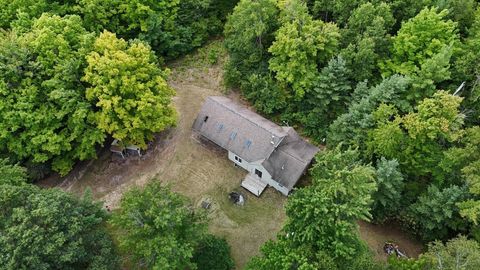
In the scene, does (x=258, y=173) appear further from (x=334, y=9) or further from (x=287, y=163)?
(x=334, y=9)

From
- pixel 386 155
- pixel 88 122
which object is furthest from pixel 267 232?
pixel 88 122

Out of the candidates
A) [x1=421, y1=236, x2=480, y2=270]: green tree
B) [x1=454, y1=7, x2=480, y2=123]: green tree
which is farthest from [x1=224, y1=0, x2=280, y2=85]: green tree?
[x1=421, y1=236, x2=480, y2=270]: green tree

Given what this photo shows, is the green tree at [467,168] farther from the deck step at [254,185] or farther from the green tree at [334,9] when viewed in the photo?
the green tree at [334,9]

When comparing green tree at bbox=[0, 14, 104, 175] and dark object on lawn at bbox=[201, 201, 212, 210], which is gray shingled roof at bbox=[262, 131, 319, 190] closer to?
dark object on lawn at bbox=[201, 201, 212, 210]

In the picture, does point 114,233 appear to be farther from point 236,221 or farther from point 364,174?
point 364,174

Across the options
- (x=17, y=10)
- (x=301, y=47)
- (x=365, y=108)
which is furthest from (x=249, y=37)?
(x=17, y=10)
